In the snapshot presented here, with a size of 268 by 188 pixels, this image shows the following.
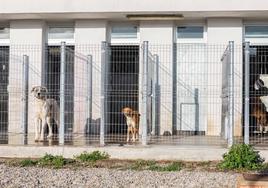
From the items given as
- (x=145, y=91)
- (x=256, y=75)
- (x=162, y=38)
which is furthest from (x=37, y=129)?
(x=256, y=75)

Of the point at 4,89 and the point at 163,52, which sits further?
the point at 4,89

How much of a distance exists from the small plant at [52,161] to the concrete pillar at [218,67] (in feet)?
19.1

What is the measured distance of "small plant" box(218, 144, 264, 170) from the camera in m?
12.5

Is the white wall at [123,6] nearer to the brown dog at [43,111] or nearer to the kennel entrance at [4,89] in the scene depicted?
the kennel entrance at [4,89]

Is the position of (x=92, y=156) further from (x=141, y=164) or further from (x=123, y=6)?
(x=123, y=6)

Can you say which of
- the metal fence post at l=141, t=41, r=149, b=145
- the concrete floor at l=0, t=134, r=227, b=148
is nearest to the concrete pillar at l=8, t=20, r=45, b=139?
the concrete floor at l=0, t=134, r=227, b=148

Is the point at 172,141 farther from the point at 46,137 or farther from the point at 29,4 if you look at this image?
the point at 29,4

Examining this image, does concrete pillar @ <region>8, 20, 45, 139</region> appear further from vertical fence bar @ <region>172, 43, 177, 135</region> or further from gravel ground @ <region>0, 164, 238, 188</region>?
gravel ground @ <region>0, 164, 238, 188</region>

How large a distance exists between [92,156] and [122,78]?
5.18 meters

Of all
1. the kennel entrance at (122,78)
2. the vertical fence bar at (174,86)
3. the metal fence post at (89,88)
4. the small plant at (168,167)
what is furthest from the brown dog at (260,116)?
the small plant at (168,167)

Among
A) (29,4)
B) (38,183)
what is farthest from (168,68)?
(38,183)

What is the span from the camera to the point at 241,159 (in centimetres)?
1256

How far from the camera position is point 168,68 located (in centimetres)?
1869

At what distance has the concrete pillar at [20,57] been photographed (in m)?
18.6
